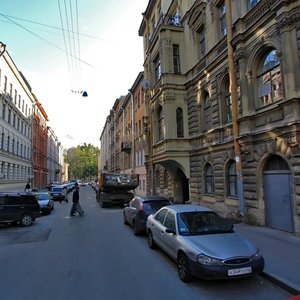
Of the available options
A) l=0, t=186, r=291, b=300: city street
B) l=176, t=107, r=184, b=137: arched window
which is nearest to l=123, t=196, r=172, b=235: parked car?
l=0, t=186, r=291, b=300: city street

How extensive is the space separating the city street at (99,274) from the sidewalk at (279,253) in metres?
0.25

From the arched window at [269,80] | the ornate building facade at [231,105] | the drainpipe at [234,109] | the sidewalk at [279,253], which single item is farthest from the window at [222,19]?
the sidewalk at [279,253]

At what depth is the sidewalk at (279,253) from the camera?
662 cm

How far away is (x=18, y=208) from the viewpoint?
15750 mm

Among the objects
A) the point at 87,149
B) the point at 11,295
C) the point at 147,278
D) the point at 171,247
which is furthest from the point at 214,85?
the point at 87,149

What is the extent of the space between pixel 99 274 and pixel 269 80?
9606 mm

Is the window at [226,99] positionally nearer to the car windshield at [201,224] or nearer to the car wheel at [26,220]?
the car windshield at [201,224]

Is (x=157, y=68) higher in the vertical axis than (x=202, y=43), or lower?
Result: higher

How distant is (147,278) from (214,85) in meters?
12.2

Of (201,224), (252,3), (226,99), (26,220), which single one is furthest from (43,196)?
(252,3)

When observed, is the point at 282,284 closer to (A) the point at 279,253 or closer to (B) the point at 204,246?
(B) the point at 204,246

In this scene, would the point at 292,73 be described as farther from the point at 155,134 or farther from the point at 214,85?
the point at 155,134

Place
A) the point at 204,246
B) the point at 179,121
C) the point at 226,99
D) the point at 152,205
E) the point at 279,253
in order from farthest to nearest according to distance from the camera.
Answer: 1. the point at 179,121
2. the point at 226,99
3. the point at 152,205
4. the point at 279,253
5. the point at 204,246

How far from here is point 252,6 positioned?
13781 millimetres
